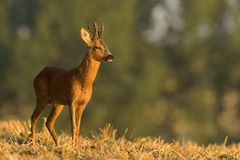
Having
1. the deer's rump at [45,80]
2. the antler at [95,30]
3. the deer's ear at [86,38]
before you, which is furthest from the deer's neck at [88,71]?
the deer's rump at [45,80]

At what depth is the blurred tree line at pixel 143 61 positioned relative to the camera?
48906 mm

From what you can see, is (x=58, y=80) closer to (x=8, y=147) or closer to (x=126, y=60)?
(x=8, y=147)

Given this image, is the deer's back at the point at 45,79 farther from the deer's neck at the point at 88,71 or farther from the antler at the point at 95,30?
the antler at the point at 95,30

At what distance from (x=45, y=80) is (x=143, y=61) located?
41.8 meters

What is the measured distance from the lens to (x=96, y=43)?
11414 millimetres

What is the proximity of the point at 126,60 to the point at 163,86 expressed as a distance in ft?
14.9

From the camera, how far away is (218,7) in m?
56.5

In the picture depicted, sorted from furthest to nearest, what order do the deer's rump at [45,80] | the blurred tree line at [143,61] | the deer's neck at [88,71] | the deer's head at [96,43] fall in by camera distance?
1. the blurred tree line at [143,61]
2. the deer's rump at [45,80]
3. the deer's head at [96,43]
4. the deer's neck at [88,71]

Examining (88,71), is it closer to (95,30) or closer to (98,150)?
(95,30)

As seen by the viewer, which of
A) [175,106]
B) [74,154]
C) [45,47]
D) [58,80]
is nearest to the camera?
[74,154]

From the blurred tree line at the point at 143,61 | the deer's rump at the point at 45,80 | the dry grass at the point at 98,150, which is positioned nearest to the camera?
the dry grass at the point at 98,150

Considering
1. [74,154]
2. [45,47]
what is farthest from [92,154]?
A: [45,47]

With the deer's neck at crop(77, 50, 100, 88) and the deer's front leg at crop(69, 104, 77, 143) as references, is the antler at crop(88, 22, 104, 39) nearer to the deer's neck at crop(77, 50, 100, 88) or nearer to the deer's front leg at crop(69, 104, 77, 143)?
the deer's neck at crop(77, 50, 100, 88)

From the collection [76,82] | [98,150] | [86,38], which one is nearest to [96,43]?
[86,38]
